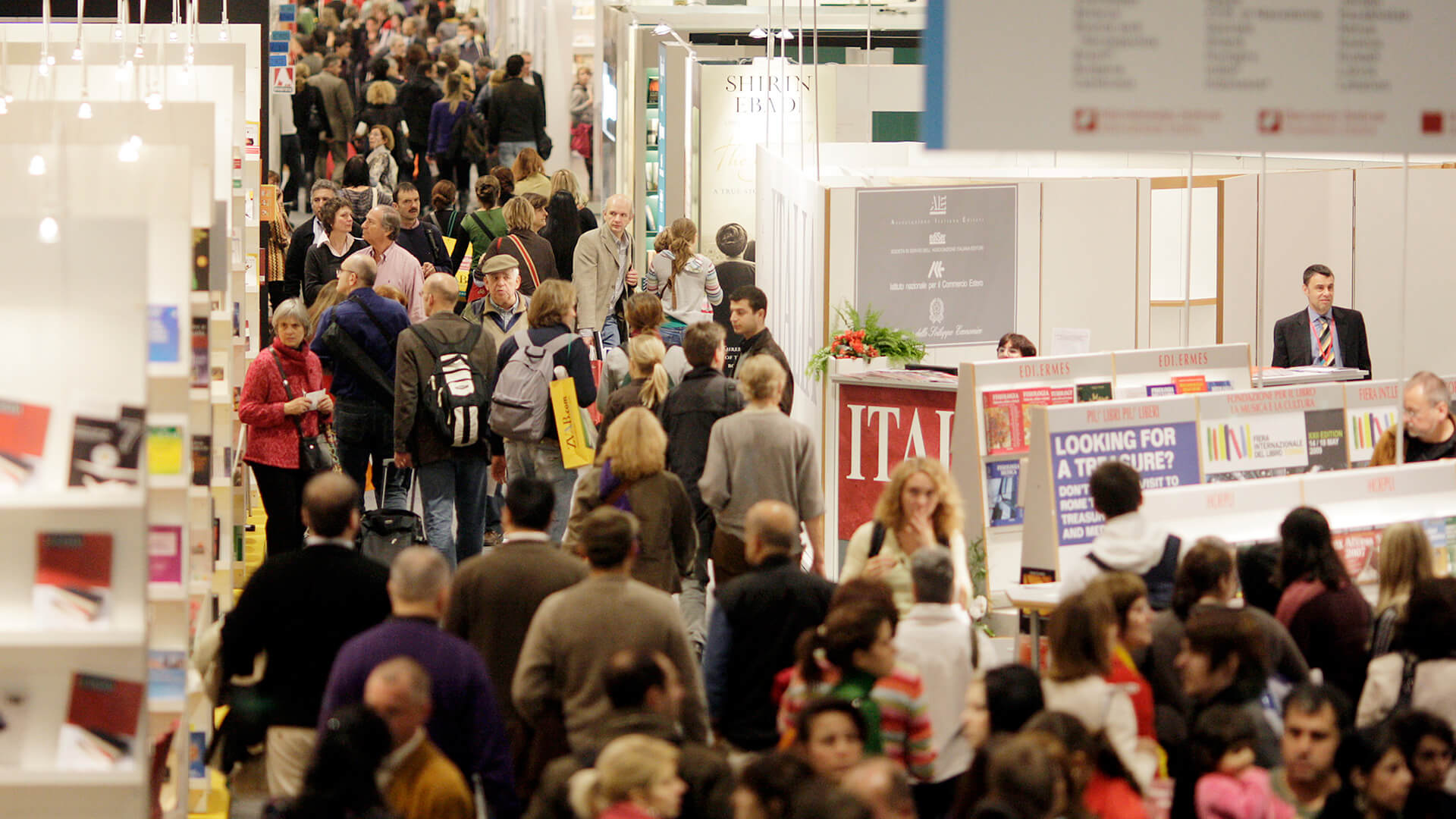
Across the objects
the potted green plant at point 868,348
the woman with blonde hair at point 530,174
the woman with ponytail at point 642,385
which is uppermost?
the woman with blonde hair at point 530,174

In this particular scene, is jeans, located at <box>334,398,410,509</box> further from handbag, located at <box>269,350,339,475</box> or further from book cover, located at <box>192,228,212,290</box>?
book cover, located at <box>192,228,212,290</box>

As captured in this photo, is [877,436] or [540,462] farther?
[877,436]

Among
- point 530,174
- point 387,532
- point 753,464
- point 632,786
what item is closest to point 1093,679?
point 632,786

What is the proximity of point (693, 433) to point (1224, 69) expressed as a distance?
2.96m

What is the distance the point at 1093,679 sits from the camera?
4.02 metres

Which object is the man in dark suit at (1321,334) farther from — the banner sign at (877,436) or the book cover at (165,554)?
the book cover at (165,554)

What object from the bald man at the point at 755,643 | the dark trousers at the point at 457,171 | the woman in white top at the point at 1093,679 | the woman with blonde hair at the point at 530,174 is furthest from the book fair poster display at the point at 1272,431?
the dark trousers at the point at 457,171

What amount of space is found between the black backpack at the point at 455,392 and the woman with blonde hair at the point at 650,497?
5.25 feet

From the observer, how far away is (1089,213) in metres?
9.98

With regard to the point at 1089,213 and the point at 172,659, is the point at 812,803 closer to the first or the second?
the point at 172,659

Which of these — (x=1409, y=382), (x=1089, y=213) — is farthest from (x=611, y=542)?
(x=1089, y=213)

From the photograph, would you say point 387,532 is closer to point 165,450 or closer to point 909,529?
point 165,450

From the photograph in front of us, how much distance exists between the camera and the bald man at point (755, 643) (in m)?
4.65

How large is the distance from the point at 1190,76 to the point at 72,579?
292 centimetres
